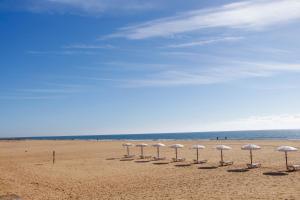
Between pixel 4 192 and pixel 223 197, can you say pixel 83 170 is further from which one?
pixel 223 197

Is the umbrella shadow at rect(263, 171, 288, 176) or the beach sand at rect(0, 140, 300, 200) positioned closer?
the beach sand at rect(0, 140, 300, 200)

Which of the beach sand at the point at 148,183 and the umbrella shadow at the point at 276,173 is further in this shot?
the umbrella shadow at the point at 276,173

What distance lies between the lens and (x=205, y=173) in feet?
70.0

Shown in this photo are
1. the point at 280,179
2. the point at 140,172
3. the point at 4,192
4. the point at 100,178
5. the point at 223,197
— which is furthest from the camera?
the point at 140,172

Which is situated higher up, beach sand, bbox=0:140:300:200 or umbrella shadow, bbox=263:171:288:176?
umbrella shadow, bbox=263:171:288:176

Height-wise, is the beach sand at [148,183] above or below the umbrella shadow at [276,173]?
below

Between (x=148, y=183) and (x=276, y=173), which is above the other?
(x=276, y=173)

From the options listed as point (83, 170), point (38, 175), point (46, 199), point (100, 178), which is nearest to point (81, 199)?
point (46, 199)

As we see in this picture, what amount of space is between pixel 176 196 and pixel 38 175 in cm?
1049

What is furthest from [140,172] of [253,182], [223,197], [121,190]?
[223,197]

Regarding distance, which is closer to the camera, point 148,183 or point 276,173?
point 148,183

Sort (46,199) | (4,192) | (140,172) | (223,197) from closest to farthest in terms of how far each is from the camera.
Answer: (223,197)
(46,199)
(4,192)
(140,172)

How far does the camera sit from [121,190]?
1686cm

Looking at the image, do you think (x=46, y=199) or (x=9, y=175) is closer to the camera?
(x=46, y=199)
